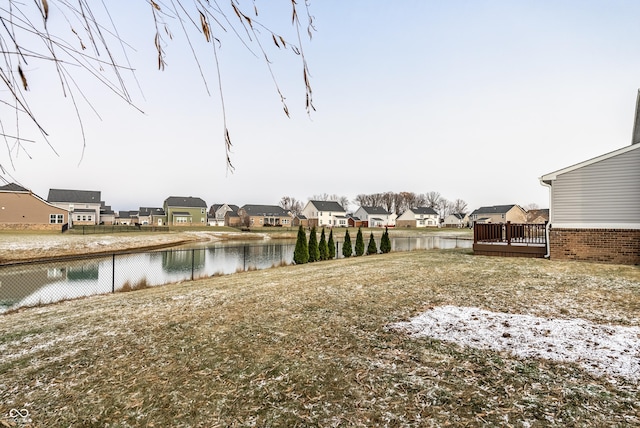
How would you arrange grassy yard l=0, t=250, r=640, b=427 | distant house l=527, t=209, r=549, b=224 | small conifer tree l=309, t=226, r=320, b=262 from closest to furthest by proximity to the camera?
grassy yard l=0, t=250, r=640, b=427 < small conifer tree l=309, t=226, r=320, b=262 < distant house l=527, t=209, r=549, b=224

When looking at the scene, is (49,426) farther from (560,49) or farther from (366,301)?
(560,49)

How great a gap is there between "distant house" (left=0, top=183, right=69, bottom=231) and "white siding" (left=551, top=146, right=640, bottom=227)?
1798 inches

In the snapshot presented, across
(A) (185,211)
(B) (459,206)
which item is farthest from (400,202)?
Result: (A) (185,211)

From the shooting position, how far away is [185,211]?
56.1m

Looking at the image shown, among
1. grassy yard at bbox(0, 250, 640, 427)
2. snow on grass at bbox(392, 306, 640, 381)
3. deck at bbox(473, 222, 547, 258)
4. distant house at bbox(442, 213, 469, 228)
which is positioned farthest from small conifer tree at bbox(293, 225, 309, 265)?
distant house at bbox(442, 213, 469, 228)

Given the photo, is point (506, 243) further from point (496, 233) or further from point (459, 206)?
point (459, 206)

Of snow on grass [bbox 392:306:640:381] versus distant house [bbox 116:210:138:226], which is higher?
distant house [bbox 116:210:138:226]

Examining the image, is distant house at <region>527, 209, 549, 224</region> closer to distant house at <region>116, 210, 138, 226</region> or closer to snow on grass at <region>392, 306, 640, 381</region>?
snow on grass at <region>392, 306, 640, 381</region>

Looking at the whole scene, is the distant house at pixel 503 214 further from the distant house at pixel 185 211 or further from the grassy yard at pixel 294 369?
the grassy yard at pixel 294 369

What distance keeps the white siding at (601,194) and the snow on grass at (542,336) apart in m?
7.17

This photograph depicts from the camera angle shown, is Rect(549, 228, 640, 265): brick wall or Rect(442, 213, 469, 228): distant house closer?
Rect(549, 228, 640, 265): brick wall

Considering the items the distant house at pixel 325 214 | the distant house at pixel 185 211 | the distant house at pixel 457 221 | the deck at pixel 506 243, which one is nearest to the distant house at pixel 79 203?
the distant house at pixel 185 211

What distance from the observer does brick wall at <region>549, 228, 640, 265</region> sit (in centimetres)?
908

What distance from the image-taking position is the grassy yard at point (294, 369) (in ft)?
8.21
